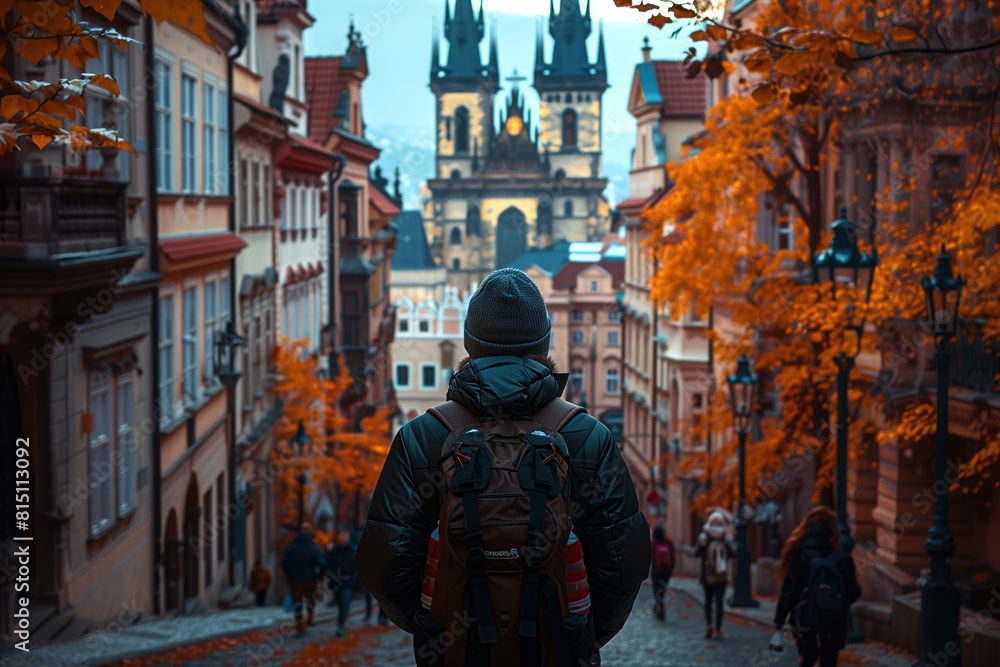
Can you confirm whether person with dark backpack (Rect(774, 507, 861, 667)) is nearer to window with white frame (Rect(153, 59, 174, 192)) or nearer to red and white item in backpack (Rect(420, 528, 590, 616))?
red and white item in backpack (Rect(420, 528, 590, 616))

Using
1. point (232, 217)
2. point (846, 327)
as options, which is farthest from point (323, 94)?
point (846, 327)

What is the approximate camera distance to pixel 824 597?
9.40m

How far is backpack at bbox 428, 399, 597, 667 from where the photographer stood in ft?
14.1

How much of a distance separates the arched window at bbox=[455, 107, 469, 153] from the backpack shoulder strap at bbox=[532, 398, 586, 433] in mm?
139287

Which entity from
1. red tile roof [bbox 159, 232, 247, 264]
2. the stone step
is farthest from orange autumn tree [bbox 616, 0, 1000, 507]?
the stone step

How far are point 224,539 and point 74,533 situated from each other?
10858mm

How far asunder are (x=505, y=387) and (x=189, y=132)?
55.2 ft

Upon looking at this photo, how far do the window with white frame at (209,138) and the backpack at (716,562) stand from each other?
10.5 metres

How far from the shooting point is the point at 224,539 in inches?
922

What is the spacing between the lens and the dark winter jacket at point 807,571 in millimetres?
9562

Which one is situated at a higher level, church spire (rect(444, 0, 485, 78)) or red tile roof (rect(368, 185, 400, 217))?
church spire (rect(444, 0, 485, 78))

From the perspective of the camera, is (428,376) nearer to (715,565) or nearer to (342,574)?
(342,574)

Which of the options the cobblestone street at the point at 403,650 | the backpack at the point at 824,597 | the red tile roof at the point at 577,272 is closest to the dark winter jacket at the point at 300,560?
the cobblestone street at the point at 403,650

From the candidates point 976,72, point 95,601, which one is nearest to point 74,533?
point 95,601
